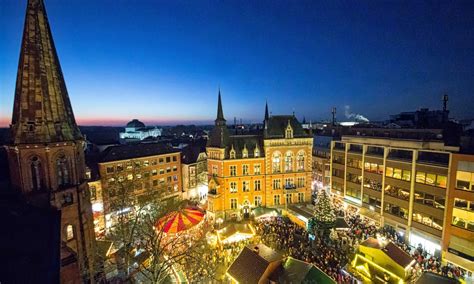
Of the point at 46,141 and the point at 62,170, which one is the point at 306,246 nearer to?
the point at 62,170

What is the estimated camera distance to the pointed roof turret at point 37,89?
47.3ft

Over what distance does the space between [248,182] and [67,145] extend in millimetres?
30616

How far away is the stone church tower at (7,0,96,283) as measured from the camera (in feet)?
47.3

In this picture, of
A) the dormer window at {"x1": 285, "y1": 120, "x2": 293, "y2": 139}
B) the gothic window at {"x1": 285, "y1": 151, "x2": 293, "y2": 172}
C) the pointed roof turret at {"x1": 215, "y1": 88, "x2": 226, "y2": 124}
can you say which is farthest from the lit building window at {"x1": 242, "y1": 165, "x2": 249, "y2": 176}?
the dormer window at {"x1": 285, "y1": 120, "x2": 293, "y2": 139}

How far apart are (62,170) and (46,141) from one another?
96.9 inches

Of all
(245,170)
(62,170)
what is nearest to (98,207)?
(245,170)

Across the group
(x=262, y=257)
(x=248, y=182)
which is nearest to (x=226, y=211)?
(x=248, y=182)

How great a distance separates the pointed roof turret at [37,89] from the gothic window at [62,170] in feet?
5.06

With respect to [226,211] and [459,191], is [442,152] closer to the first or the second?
[459,191]

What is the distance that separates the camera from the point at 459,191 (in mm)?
25375

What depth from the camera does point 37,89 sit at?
14.7 m

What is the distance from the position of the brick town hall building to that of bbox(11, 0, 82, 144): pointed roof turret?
27.3 meters

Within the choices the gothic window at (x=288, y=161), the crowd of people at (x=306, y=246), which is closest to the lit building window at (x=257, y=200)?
the crowd of people at (x=306, y=246)

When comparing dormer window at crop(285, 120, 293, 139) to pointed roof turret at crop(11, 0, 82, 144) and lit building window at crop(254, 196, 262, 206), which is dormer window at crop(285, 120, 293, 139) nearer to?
lit building window at crop(254, 196, 262, 206)
